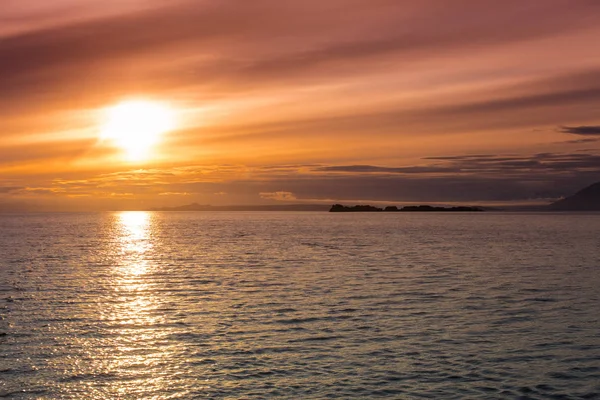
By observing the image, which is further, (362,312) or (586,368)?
(362,312)

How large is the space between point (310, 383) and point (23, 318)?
81.4ft

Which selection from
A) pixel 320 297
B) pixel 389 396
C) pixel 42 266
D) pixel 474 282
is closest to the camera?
pixel 389 396

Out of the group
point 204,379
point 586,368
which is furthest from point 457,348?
point 204,379

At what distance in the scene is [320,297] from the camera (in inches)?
1948

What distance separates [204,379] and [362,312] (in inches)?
700

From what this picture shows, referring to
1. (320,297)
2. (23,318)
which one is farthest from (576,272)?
(23,318)

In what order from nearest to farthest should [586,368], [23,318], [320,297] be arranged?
[586,368] → [23,318] → [320,297]

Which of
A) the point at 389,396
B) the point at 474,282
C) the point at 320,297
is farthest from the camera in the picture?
the point at 474,282

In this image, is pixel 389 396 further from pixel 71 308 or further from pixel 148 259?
pixel 148 259

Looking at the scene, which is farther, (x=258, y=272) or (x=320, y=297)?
(x=258, y=272)

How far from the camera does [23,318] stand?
134ft

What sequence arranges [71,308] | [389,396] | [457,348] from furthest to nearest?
[71,308] → [457,348] → [389,396]

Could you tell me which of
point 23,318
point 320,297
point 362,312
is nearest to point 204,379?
point 362,312

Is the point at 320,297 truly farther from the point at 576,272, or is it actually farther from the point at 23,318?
the point at 576,272
